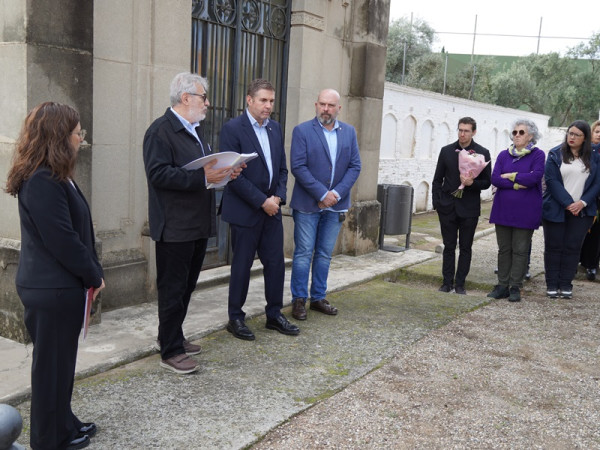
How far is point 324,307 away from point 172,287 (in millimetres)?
1915

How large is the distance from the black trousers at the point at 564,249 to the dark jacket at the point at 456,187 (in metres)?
0.99

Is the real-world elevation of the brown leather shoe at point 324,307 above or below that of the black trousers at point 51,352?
below

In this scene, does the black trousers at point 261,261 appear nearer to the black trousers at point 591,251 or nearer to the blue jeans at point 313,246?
the blue jeans at point 313,246

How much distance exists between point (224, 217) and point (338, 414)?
1822 millimetres

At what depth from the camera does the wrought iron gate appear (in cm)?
620

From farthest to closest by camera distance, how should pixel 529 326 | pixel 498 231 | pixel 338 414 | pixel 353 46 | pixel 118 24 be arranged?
1. pixel 353 46
2. pixel 498 231
3. pixel 529 326
4. pixel 118 24
5. pixel 338 414

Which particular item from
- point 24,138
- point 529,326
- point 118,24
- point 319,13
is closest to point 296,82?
point 319,13

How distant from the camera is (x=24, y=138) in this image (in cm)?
270

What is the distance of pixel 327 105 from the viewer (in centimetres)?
525

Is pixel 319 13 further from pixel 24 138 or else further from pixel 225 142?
pixel 24 138

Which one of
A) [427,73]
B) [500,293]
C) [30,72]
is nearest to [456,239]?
[500,293]

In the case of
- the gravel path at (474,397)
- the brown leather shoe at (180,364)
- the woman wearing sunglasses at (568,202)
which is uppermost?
the woman wearing sunglasses at (568,202)

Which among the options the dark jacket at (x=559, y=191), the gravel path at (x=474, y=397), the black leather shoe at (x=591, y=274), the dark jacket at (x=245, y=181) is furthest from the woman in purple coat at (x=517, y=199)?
the dark jacket at (x=245, y=181)

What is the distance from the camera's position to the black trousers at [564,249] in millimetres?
6761
